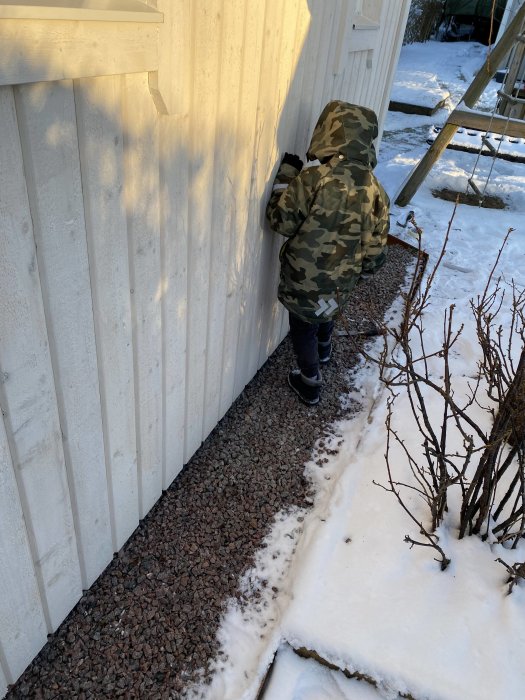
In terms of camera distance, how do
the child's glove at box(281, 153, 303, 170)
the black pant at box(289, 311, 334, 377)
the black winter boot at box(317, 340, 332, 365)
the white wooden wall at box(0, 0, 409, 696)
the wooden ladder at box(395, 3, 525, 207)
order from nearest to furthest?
the white wooden wall at box(0, 0, 409, 696)
the child's glove at box(281, 153, 303, 170)
the black pant at box(289, 311, 334, 377)
the black winter boot at box(317, 340, 332, 365)
the wooden ladder at box(395, 3, 525, 207)

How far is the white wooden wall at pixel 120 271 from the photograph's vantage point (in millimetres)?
1301

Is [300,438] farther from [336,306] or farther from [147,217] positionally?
[147,217]

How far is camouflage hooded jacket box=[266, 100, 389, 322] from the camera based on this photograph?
2545 millimetres

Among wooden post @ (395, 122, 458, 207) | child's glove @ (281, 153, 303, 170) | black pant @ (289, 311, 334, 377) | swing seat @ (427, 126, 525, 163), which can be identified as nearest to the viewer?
child's glove @ (281, 153, 303, 170)

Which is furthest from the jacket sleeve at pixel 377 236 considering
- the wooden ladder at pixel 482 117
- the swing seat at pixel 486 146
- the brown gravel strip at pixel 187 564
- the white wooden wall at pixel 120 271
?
the swing seat at pixel 486 146

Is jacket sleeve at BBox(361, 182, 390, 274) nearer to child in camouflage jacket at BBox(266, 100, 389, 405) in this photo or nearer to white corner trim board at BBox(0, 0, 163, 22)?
child in camouflage jacket at BBox(266, 100, 389, 405)

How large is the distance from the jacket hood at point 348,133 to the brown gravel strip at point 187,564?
2.79 feet

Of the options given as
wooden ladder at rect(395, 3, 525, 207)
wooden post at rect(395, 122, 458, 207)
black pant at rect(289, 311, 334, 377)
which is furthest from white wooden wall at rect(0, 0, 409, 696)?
wooden post at rect(395, 122, 458, 207)

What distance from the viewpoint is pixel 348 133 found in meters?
2.50

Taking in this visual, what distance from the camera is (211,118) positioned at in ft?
6.35

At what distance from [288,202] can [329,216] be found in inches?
8.3

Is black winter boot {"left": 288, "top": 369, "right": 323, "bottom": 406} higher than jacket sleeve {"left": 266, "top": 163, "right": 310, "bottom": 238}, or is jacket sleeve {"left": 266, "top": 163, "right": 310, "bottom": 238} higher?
jacket sleeve {"left": 266, "top": 163, "right": 310, "bottom": 238}

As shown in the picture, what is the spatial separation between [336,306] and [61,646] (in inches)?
79.0

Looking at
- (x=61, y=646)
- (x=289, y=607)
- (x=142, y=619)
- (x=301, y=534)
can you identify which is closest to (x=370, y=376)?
(x=301, y=534)
